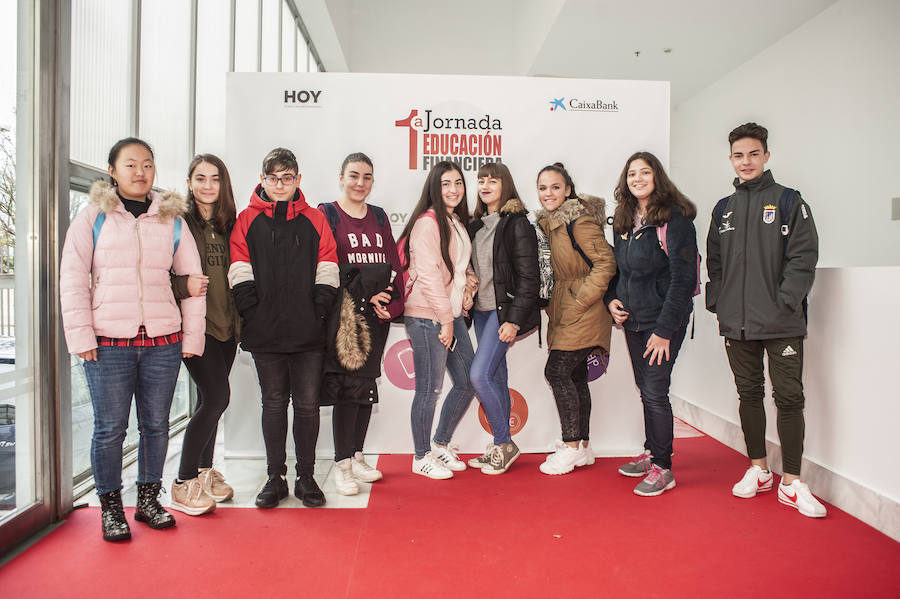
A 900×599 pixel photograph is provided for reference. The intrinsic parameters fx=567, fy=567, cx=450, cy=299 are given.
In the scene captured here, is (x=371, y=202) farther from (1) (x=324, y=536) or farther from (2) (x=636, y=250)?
(1) (x=324, y=536)

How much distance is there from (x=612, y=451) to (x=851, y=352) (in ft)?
4.45

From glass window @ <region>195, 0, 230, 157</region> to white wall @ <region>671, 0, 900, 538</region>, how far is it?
147 inches

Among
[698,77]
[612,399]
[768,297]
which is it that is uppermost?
[698,77]

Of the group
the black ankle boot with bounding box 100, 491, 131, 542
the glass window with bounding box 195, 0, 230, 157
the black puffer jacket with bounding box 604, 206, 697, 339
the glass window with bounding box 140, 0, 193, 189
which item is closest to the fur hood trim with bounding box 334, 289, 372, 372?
the black ankle boot with bounding box 100, 491, 131, 542

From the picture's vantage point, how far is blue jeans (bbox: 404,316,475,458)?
286cm

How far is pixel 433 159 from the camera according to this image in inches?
130

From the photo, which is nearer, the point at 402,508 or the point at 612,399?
the point at 402,508

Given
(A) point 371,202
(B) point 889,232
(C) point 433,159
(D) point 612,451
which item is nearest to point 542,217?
(C) point 433,159

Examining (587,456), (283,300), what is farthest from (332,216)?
(587,456)

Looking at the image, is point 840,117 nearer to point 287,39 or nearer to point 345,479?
point 345,479

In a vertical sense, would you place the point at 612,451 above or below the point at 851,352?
below

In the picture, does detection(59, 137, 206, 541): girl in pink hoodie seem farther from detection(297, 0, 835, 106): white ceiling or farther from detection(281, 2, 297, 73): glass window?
detection(297, 0, 835, 106): white ceiling

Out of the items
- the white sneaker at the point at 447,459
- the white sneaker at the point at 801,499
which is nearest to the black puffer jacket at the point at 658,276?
the white sneaker at the point at 801,499

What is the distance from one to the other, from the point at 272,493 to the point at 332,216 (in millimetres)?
1296
